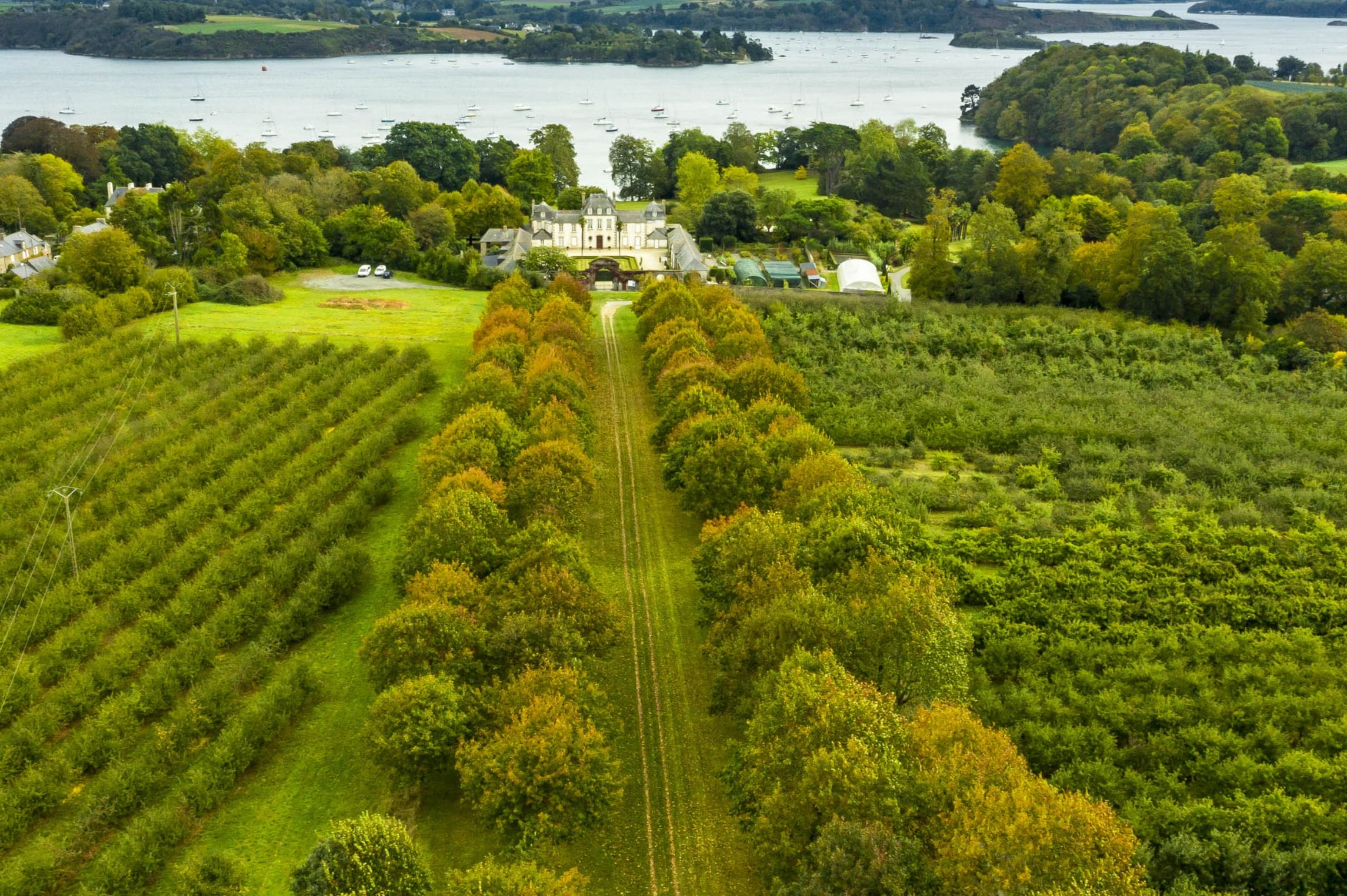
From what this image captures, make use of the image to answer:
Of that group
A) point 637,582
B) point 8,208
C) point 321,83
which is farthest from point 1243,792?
point 321,83

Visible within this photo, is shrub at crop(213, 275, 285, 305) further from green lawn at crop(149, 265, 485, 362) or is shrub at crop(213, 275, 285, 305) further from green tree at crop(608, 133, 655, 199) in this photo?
green tree at crop(608, 133, 655, 199)

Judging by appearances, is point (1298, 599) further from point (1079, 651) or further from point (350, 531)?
point (350, 531)

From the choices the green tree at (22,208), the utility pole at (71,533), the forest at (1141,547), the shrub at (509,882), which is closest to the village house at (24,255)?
the green tree at (22,208)

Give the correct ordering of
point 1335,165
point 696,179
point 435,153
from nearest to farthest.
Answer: point 1335,165 → point 696,179 → point 435,153

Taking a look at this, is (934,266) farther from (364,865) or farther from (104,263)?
(364,865)

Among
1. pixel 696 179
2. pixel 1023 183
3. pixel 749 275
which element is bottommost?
pixel 749 275

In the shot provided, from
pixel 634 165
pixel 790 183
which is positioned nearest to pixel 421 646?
pixel 634 165

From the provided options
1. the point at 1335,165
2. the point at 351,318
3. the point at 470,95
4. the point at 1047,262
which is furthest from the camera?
the point at 470,95
